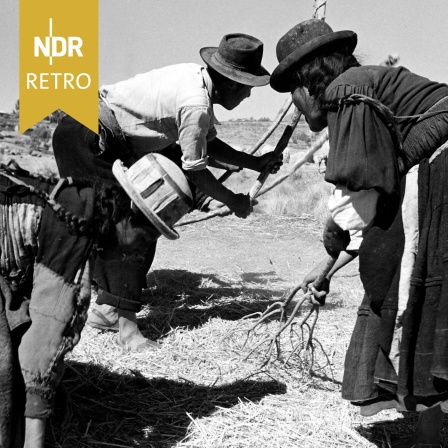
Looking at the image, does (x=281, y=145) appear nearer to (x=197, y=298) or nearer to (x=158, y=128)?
(x=158, y=128)

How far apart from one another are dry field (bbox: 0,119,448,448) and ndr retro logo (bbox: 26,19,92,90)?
2132 mm

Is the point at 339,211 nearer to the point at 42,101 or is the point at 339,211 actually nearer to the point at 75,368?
the point at 75,368

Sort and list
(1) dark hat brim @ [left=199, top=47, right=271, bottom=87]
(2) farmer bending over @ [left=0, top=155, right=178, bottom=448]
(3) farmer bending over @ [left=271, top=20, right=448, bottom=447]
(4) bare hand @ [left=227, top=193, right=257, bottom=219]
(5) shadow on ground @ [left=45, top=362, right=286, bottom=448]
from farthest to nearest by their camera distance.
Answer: (4) bare hand @ [left=227, top=193, right=257, bottom=219]
(1) dark hat brim @ [left=199, top=47, right=271, bottom=87]
(5) shadow on ground @ [left=45, top=362, right=286, bottom=448]
(2) farmer bending over @ [left=0, top=155, right=178, bottom=448]
(3) farmer bending over @ [left=271, top=20, right=448, bottom=447]

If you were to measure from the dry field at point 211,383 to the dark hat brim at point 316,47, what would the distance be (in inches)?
63.8

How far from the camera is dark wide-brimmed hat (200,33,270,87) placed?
3893 mm

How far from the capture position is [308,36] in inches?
95.7

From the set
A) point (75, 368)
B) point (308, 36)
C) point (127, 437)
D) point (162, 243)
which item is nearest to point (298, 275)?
point (162, 243)

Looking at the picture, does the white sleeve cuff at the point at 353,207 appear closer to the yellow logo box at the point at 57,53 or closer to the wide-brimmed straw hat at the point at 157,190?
the wide-brimmed straw hat at the point at 157,190

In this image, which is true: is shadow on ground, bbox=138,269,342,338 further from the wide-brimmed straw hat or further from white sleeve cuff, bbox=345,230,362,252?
white sleeve cuff, bbox=345,230,362,252

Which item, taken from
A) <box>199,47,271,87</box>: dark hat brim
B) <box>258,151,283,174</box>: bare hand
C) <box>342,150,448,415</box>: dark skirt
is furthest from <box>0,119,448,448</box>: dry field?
<box>199,47,271,87</box>: dark hat brim

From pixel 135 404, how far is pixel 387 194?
1758 mm

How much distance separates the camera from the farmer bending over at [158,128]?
3699 mm

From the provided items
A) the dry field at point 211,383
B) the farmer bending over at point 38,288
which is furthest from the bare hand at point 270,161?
the farmer bending over at point 38,288

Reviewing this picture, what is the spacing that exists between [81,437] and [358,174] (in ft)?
5.47
